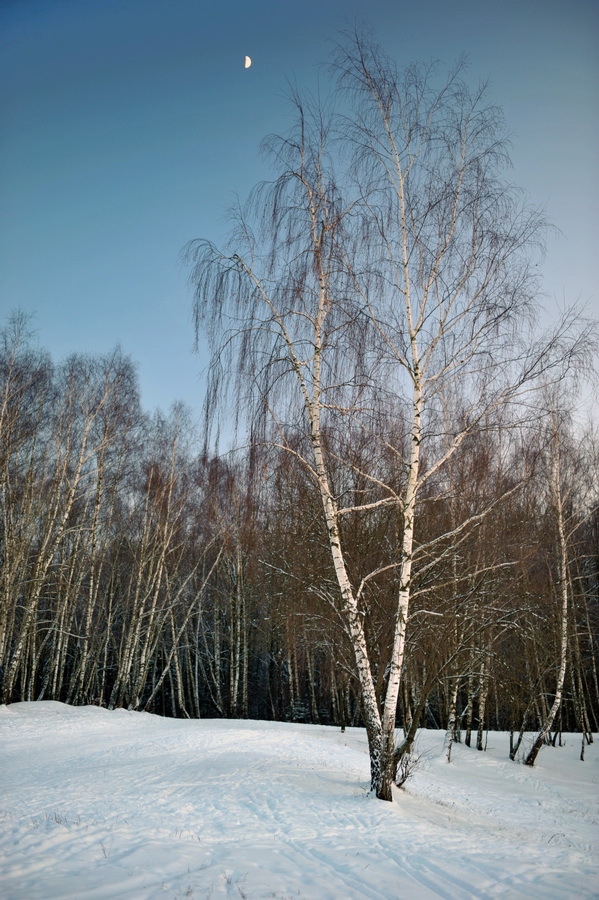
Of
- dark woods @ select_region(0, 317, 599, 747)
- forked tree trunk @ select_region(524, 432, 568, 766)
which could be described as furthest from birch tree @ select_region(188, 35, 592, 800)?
forked tree trunk @ select_region(524, 432, 568, 766)

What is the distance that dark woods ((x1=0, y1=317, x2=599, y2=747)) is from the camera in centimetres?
845

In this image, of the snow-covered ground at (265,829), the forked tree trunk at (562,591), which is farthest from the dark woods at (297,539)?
the snow-covered ground at (265,829)

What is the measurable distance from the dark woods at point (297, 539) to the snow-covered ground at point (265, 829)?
1769 millimetres

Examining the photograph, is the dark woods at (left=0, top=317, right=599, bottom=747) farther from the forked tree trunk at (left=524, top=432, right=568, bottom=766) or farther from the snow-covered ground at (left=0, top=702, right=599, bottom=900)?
the snow-covered ground at (left=0, top=702, right=599, bottom=900)

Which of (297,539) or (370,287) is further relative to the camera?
(297,539)

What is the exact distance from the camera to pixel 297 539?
35.4ft

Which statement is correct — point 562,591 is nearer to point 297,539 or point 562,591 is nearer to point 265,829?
point 297,539

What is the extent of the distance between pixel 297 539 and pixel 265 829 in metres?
5.99

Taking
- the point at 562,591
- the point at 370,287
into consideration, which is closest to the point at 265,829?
the point at 370,287

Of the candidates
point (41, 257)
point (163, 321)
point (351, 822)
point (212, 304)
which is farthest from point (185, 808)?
point (41, 257)

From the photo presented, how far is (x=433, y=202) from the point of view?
664 cm

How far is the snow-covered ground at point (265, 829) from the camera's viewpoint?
3.87 metres

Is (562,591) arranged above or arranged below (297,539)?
below

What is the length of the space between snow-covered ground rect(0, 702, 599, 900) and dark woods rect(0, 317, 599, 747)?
1.77 meters
